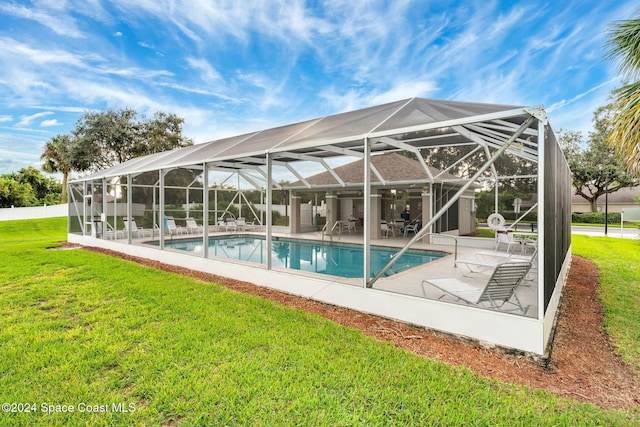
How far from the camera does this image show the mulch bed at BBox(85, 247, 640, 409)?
3.11 meters

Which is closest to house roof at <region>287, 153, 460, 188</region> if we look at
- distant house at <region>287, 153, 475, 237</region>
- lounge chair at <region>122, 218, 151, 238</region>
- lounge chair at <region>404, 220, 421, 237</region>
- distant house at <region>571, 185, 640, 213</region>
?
distant house at <region>287, 153, 475, 237</region>

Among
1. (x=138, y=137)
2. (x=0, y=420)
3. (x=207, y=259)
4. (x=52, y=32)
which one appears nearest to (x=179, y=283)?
(x=207, y=259)

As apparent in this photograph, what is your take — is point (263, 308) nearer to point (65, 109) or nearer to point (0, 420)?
point (0, 420)

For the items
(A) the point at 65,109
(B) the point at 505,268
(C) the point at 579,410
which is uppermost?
(A) the point at 65,109

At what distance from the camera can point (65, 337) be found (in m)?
4.12

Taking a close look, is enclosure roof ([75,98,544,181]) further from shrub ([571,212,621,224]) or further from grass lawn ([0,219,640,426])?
shrub ([571,212,621,224])

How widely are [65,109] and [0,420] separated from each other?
32.0 meters

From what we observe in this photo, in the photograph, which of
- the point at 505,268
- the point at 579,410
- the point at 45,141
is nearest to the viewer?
the point at 579,410

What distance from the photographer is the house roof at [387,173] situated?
1456cm

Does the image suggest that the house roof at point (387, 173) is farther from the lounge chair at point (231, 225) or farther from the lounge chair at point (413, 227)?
the lounge chair at point (231, 225)

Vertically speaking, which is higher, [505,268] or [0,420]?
[505,268]

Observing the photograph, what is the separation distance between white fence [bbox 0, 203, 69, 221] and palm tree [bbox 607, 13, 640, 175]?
2869 centimetres

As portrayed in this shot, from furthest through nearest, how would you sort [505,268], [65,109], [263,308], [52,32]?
[65,109] → [52,32] → [263,308] → [505,268]

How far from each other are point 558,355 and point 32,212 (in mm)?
32321
